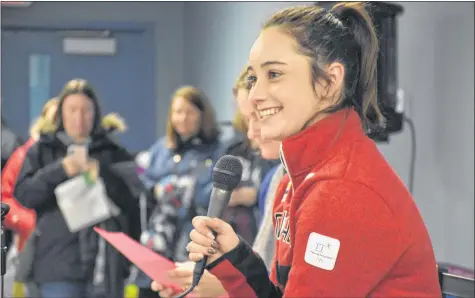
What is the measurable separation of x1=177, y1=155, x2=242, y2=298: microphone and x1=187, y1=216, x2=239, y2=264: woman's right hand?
0.6 inches

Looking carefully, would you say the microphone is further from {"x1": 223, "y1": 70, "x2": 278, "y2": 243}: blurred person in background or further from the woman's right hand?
{"x1": 223, "y1": 70, "x2": 278, "y2": 243}: blurred person in background

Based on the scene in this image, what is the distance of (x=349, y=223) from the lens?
34.1 inches

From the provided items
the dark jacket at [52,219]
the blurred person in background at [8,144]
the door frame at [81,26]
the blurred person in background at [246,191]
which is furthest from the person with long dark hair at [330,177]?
the door frame at [81,26]

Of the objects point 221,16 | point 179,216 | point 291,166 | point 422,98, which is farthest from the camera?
point 221,16

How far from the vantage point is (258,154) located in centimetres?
239

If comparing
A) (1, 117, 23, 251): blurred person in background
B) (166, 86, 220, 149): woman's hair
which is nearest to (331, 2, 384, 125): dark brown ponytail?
(166, 86, 220, 149): woman's hair

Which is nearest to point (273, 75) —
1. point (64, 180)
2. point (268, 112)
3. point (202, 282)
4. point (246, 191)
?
point (268, 112)

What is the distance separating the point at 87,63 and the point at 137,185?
3408 millimetres

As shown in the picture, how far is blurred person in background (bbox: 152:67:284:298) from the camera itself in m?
1.32

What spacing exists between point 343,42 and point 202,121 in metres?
2.10

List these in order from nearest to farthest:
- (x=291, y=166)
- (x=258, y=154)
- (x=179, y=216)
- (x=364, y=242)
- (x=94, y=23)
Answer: (x=364, y=242) < (x=291, y=166) < (x=258, y=154) < (x=179, y=216) < (x=94, y=23)

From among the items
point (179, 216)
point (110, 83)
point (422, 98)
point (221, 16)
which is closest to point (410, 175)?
point (422, 98)

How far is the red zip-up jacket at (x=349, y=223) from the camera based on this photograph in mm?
873

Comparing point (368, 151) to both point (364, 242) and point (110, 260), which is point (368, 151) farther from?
point (110, 260)
